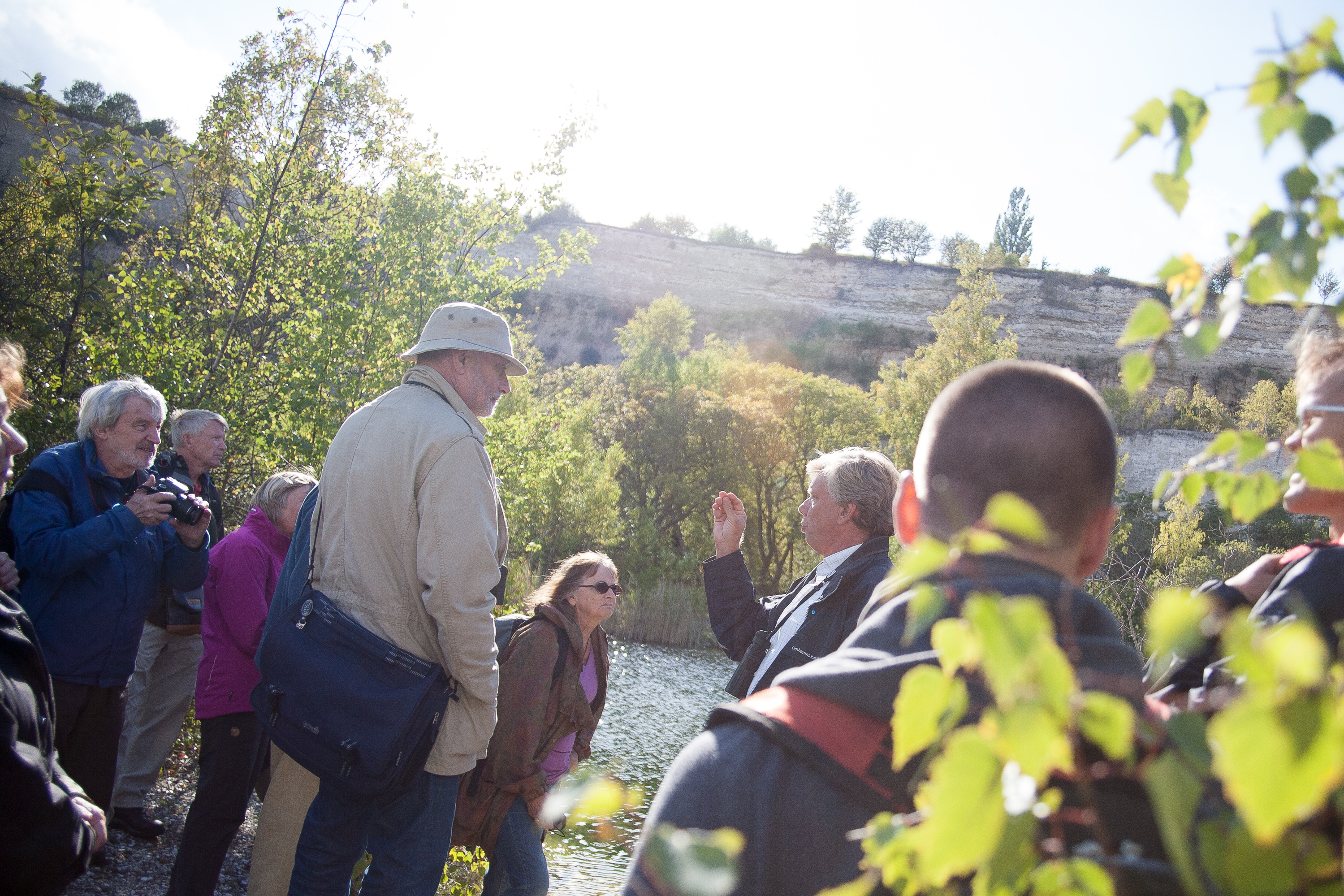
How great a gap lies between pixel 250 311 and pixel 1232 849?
7.44 meters

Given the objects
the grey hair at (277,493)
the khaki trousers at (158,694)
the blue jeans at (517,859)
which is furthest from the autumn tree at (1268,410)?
the khaki trousers at (158,694)

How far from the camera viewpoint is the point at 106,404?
356cm

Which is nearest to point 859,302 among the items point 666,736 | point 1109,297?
point 1109,297

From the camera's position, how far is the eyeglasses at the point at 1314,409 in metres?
1.38

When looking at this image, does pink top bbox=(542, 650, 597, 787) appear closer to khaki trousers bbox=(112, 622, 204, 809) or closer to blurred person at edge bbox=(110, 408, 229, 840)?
blurred person at edge bbox=(110, 408, 229, 840)

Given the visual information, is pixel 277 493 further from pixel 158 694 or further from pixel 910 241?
pixel 910 241

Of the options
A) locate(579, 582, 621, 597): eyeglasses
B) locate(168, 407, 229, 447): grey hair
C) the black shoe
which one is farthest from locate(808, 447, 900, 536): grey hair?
the black shoe

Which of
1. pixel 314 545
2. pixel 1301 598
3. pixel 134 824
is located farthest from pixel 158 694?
pixel 1301 598

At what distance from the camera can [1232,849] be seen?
61 cm

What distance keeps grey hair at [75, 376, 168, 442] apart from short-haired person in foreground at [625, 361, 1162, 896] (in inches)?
133

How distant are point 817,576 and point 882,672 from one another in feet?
7.23

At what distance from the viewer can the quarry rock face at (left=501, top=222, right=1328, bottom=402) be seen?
5216cm

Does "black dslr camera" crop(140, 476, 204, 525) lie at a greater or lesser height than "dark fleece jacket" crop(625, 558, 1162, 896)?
lesser

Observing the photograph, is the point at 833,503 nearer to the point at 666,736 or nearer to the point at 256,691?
the point at 256,691
